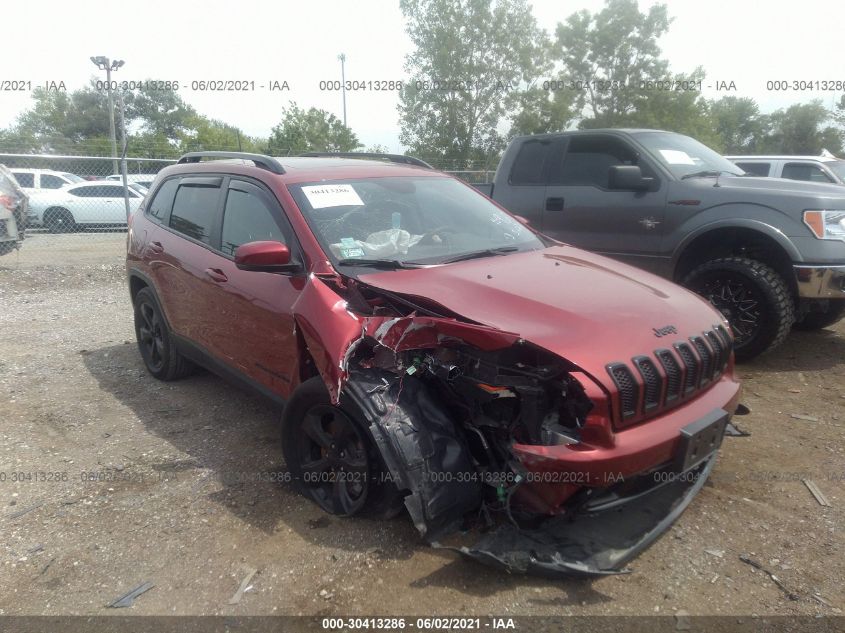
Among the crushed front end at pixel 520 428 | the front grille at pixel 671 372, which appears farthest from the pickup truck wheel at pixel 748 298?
the front grille at pixel 671 372

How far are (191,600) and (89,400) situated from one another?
275cm

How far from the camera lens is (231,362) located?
3846 mm

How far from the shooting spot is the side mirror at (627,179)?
18.0 feet

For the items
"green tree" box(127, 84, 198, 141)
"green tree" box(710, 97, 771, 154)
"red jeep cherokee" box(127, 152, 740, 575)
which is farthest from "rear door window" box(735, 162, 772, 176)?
"green tree" box(710, 97, 771, 154)

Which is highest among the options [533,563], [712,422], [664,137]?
[664,137]

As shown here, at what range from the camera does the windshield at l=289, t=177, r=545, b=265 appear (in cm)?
335

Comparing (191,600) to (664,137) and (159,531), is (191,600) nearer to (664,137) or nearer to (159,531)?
(159,531)

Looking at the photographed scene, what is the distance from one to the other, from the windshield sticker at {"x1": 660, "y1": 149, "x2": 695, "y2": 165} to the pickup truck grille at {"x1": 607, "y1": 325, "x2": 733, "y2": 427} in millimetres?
3214

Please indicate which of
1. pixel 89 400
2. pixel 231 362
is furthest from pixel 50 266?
pixel 231 362

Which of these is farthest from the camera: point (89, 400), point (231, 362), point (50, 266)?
point (50, 266)

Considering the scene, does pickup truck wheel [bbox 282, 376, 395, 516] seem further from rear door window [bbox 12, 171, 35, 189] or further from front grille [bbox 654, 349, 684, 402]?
rear door window [bbox 12, 171, 35, 189]

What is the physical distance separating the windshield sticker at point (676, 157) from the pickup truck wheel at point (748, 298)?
3.74 feet

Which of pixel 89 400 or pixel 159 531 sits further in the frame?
pixel 89 400

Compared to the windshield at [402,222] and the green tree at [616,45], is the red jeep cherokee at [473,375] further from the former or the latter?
the green tree at [616,45]
